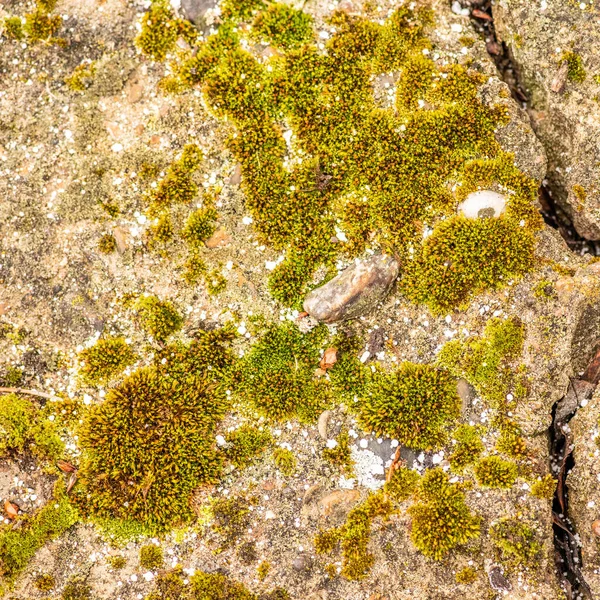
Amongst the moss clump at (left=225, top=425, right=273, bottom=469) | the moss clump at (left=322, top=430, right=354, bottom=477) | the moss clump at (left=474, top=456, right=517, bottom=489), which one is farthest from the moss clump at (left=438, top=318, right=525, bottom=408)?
the moss clump at (left=225, top=425, right=273, bottom=469)

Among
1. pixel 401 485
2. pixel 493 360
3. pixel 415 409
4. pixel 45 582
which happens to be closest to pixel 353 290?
pixel 415 409

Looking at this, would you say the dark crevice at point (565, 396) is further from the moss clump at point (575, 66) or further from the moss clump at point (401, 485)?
the moss clump at point (401, 485)

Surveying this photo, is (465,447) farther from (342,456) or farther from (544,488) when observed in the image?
(342,456)

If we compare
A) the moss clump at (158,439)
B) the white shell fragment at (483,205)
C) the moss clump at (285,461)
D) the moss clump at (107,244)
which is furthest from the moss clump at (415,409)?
the moss clump at (107,244)

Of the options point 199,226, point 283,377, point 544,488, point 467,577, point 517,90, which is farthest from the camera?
point 517,90

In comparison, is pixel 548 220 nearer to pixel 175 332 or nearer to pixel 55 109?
pixel 175 332

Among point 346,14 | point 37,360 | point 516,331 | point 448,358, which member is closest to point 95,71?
point 346,14

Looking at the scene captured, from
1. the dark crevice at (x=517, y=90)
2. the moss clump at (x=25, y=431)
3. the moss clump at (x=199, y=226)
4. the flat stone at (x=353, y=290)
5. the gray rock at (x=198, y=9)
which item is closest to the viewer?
the flat stone at (x=353, y=290)
